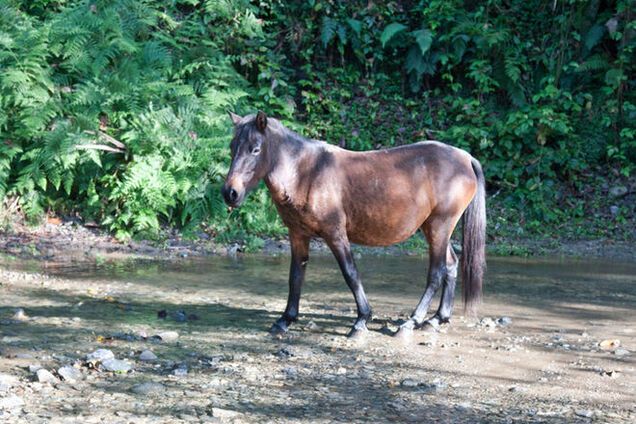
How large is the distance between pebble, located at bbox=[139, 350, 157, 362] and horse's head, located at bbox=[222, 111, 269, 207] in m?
1.47

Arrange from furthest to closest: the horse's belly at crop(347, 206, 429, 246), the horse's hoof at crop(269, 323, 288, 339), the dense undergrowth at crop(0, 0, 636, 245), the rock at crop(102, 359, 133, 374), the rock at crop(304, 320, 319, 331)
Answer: the dense undergrowth at crop(0, 0, 636, 245), the horse's belly at crop(347, 206, 429, 246), the rock at crop(304, 320, 319, 331), the horse's hoof at crop(269, 323, 288, 339), the rock at crop(102, 359, 133, 374)

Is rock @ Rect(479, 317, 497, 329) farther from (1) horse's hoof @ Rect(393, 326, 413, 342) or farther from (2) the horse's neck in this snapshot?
(2) the horse's neck

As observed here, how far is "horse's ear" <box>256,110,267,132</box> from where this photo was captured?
272 inches

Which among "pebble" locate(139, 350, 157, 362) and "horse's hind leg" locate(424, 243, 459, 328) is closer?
"pebble" locate(139, 350, 157, 362)

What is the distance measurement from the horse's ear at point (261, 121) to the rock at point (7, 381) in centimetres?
292

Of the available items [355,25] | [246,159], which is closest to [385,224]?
[246,159]

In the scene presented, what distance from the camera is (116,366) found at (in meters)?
5.70

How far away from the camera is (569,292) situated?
9.45 m

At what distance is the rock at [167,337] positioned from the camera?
673 cm

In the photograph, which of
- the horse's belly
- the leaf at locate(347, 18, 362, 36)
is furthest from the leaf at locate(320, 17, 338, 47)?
the horse's belly

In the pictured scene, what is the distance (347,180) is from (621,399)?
3197mm

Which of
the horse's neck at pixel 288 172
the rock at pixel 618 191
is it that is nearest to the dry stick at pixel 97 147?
the horse's neck at pixel 288 172

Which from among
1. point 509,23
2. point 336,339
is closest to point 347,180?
point 336,339

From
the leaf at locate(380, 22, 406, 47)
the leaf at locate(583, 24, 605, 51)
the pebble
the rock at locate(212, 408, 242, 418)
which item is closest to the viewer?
the rock at locate(212, 408, 242, 418)
